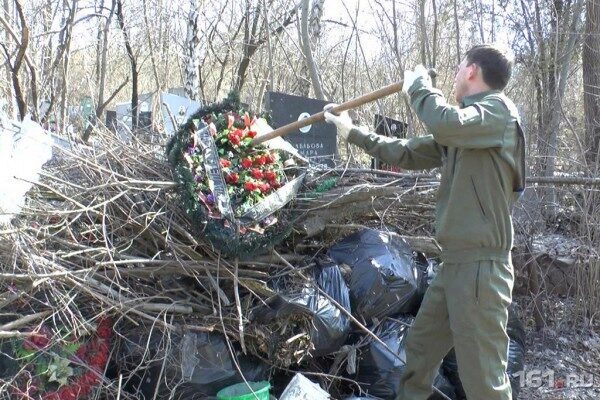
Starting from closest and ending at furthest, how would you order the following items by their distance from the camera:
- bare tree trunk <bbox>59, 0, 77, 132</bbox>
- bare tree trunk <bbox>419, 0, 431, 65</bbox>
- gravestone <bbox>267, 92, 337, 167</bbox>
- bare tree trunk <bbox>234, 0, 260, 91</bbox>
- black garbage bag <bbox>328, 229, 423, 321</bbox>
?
1. black garbage bag <bbox>328, 229, 423, 321</bbox>
2. gravestone <bbox>267, 92, 337, 167</bbox>
3. bare tree trunk <bbox>59, 0, 77, 132</bbox>
4. bare tree trunk <bbox>419, 0, 431, 65</bbox>
5. bare tree trunk <bbox>234, 0, 260, 91</bbox>

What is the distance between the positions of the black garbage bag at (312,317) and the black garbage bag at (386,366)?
0.17m

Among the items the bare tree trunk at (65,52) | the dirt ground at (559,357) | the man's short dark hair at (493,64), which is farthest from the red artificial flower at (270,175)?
the bare tree trunk at (65,52)

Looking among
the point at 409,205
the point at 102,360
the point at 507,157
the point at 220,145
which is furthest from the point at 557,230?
the point at 102,360

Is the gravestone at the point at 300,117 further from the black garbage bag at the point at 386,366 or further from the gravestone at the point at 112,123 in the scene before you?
the black garbage bag at the point at 386,366

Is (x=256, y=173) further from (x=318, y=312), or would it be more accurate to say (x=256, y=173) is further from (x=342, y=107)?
(x=318, y=312)

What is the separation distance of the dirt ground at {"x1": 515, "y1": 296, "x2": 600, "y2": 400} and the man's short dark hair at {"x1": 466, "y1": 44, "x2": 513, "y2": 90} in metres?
1.85

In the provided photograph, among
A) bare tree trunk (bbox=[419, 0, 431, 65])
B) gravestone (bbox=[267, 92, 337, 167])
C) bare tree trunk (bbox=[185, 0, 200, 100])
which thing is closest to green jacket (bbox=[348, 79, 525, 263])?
gravestone (bbox=[267, 92, 337, 167])

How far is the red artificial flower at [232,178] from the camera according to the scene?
3677 millimetres

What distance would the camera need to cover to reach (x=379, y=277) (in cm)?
363

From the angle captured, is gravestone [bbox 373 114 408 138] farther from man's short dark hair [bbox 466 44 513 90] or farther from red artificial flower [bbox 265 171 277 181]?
man's short dark hair [bbox 466 44 513 90]

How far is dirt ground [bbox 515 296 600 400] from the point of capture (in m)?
4.04

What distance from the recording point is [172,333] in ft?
11.0

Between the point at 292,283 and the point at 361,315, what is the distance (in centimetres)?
42

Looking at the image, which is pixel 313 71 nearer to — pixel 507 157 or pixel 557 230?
pixel 557 230
